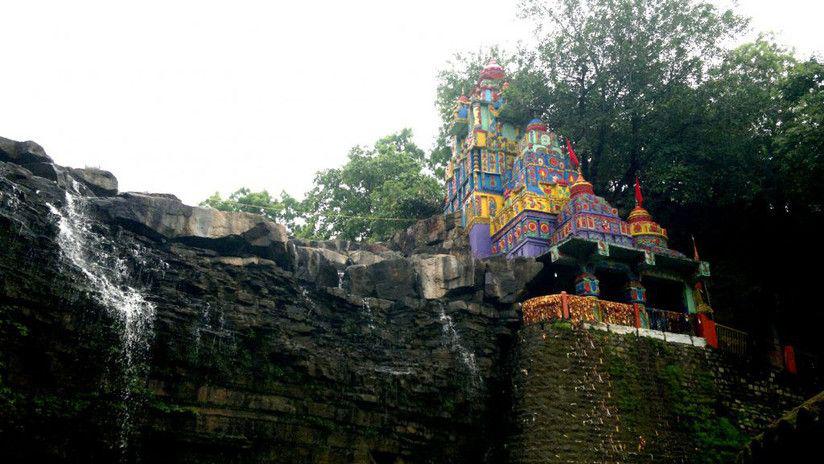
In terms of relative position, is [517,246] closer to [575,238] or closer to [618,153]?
[575,238]

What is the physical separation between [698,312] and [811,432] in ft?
42.2

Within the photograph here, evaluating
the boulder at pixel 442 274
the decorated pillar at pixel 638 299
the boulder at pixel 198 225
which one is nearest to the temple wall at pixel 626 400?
the decorated pillar at pixel 638 299

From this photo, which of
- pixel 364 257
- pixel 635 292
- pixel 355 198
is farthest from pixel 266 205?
pixel 635 292

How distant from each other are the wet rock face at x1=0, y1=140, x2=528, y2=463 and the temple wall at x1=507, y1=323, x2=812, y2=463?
1318mm

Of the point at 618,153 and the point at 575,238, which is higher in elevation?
the point at 618,153

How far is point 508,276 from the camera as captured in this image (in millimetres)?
17891

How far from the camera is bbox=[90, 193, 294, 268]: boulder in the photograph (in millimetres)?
15148

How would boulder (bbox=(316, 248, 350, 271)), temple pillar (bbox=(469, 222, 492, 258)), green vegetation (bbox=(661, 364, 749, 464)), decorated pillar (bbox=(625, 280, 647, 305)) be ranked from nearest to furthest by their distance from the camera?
green vegetation (bbox=(661, 364, 749, 464)) < boulder (bbox=(316, 248, 350, 271)) < decorated pillar (bbox=(625, 280, 647, 305)) < temple pillar (bbox=(469, 222, 492, 258))

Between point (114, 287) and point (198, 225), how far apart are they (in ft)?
9.26

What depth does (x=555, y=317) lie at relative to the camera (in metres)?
16.1

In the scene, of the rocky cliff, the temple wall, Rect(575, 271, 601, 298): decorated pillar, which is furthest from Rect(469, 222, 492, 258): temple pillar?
the temple wall

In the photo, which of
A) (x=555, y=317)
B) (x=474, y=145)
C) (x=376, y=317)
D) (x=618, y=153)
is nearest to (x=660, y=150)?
(x=618, y=153)

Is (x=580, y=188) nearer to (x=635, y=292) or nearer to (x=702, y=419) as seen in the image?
(x=635, y=292)

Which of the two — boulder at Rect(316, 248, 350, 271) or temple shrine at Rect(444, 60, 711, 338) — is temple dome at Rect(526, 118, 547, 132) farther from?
boulder at Rect(316, 248, 350, 271)
